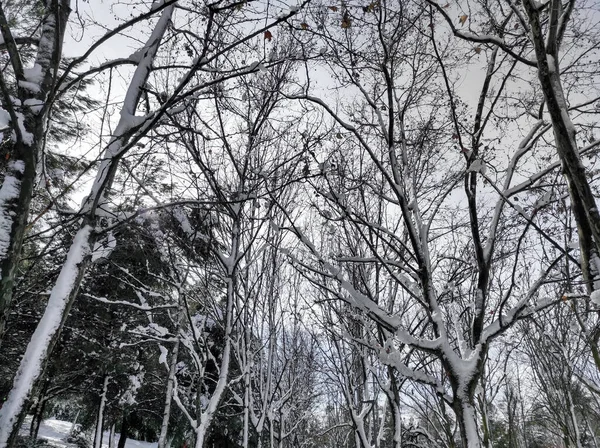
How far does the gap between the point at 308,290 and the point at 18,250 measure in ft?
25.1

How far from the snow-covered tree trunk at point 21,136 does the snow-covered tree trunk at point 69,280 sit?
25 cm

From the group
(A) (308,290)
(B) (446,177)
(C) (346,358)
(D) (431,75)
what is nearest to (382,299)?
(C) (346,358)

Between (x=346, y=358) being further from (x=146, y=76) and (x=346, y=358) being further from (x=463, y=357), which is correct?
(x=146, y=76)

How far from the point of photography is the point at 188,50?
3.38 m

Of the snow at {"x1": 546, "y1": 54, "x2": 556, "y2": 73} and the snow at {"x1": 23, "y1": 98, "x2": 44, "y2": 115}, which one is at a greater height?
the snow at {"x1": 546, "y1": 54, "x2": 556, "y2": 73}

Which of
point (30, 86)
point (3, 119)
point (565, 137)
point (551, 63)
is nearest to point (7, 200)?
point (3, 119)

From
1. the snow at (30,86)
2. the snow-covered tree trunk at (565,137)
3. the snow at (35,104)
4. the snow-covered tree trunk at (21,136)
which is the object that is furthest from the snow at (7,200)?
the snow-covered tree trunk at (565,137)

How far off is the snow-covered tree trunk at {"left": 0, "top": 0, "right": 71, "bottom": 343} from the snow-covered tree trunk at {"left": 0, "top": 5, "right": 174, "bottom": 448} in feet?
0.81

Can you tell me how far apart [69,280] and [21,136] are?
1.07 metres

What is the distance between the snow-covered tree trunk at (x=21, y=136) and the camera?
2117mm

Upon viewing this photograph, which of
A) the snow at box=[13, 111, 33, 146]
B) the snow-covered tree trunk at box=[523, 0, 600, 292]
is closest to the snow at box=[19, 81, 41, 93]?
the snow at box=[13, 111, 33, 146]

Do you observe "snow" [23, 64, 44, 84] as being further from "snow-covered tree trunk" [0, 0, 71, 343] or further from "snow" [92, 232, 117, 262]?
"snow" [92, 232, 117, 262]

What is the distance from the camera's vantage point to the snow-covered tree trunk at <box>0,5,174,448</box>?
6.65ft

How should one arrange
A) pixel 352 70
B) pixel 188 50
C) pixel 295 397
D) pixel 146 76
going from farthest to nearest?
pixel 295 397 < pixel 352 70 < pixel 188 50 < pixel 146 76
